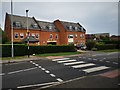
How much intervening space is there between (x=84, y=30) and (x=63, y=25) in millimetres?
10095

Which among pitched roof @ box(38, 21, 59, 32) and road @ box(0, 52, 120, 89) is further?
pitched roof @ box(38, 21, 59, 32)

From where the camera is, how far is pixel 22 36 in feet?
136

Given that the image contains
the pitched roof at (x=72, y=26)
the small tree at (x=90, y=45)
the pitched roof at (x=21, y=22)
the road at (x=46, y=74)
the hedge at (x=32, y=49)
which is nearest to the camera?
the road at (x=46, y=74)

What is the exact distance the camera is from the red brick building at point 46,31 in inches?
1624

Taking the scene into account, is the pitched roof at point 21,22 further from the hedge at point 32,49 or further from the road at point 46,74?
the road at point 46,74

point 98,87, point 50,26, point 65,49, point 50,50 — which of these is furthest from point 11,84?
point 50,26

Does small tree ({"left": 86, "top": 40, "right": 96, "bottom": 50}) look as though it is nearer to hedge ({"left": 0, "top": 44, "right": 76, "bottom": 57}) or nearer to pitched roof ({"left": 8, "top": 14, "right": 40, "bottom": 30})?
hedge ({"left": 0, "top": 44, "right": 76, "bottom": 57})

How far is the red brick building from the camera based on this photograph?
135 feet

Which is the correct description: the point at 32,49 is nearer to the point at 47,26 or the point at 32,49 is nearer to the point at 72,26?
the point at 47,26

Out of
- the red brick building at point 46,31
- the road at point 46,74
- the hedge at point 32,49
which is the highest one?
the red brick building at point 46,31

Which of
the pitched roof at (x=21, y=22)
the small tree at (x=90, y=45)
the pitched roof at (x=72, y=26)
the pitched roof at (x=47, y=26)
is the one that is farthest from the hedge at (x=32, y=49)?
the pitched roof at (x=72, y=26)

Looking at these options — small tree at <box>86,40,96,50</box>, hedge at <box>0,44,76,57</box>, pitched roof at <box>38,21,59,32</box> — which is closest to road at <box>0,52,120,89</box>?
hedge at <box>0,44,76,57</box>

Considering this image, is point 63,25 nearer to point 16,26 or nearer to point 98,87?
point 16,26

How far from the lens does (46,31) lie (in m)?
47.0
